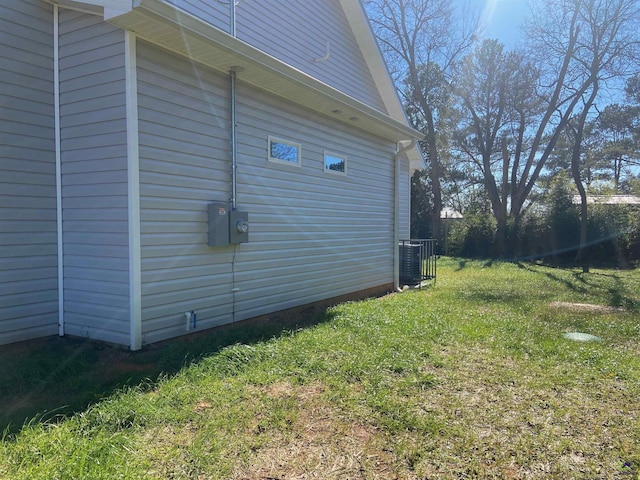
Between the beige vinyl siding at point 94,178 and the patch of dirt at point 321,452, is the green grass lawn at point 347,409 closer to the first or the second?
the patch of dirt at point 321,452

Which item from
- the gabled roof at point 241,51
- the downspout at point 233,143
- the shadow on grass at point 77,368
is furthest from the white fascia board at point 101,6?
the shadow on grass at point 77,368

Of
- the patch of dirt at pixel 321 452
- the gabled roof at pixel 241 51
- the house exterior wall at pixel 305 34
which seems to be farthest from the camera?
the house exterior wall at pixel 305 34

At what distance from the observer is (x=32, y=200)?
4.16 meters

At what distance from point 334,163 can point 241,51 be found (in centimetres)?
289

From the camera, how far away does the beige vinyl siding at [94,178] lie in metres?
3.90

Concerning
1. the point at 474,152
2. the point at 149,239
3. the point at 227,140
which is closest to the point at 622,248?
the point at 474,152

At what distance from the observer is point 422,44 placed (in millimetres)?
20703

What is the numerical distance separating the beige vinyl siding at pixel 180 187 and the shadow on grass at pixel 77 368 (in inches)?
13.8

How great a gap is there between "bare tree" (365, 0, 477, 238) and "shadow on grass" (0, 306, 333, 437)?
18.4m

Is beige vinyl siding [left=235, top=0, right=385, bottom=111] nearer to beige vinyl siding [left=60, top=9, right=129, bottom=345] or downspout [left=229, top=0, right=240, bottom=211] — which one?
downspout [left=229, top=0, right=240, bottom=211]

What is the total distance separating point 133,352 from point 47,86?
9.40 ft

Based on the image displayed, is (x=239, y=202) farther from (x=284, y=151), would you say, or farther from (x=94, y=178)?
(x=94, y=178)

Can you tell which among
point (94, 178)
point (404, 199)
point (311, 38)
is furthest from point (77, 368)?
point (404, 199)

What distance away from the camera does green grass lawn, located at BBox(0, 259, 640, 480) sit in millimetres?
2232
